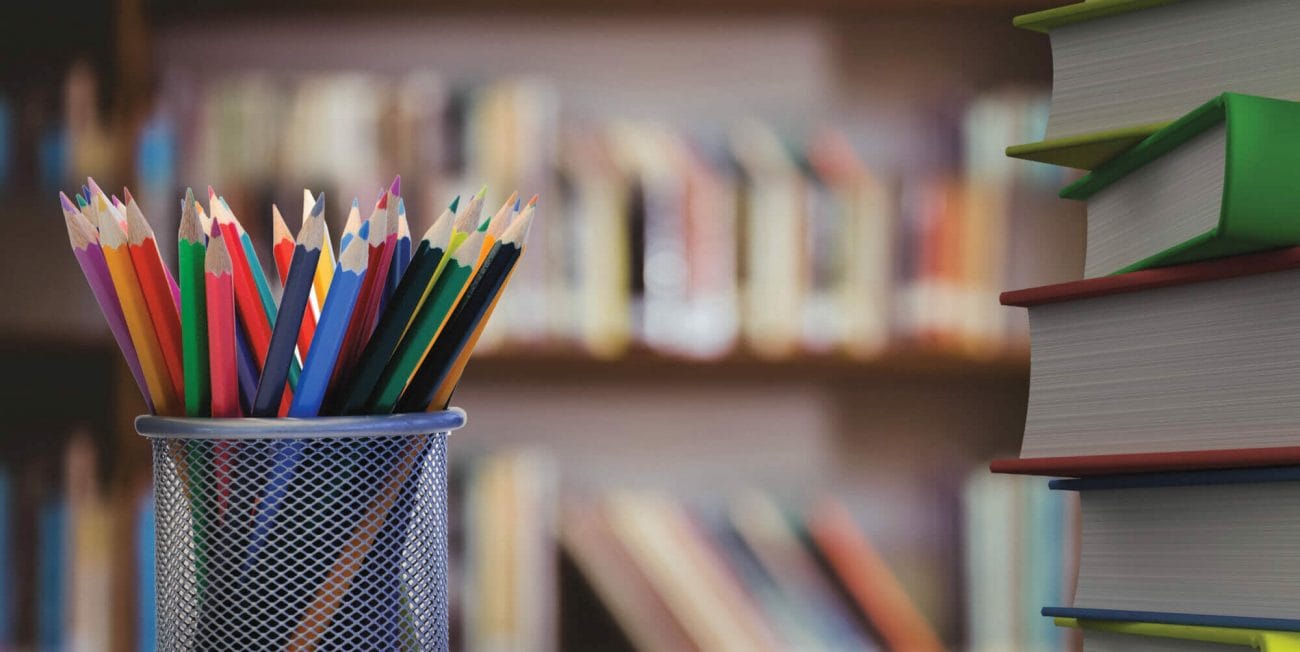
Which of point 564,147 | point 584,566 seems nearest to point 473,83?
point 564,147

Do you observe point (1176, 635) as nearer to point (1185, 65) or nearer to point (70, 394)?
point (1185, 65)

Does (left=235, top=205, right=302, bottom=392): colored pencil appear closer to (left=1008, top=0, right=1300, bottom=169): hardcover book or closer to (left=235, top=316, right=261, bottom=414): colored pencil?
(left=235, top=316, right=261, bottom=414): colored pencil

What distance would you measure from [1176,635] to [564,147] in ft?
3.80

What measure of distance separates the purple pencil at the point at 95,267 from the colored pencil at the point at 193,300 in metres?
0.02

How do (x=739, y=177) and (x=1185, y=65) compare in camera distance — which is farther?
(x=739, y=177)

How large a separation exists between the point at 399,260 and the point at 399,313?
0.03m

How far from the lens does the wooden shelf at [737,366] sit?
4.72 ft

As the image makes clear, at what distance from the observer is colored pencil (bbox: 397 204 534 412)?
401mm

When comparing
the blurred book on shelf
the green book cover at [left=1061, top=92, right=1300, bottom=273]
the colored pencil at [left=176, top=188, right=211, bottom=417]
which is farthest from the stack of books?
the blurred book on shelf

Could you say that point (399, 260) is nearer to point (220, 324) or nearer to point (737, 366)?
point (220, 324)

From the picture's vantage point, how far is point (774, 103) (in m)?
1.72

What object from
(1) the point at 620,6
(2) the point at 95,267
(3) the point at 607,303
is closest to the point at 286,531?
(2) the point at 95,267

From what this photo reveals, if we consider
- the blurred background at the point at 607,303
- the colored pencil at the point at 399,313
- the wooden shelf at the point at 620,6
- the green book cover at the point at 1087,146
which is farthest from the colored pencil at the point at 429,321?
the wooden shelf at the point at 620,6

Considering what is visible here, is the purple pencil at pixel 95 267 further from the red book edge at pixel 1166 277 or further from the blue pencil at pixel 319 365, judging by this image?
the red book edge at pixel 1166 277
